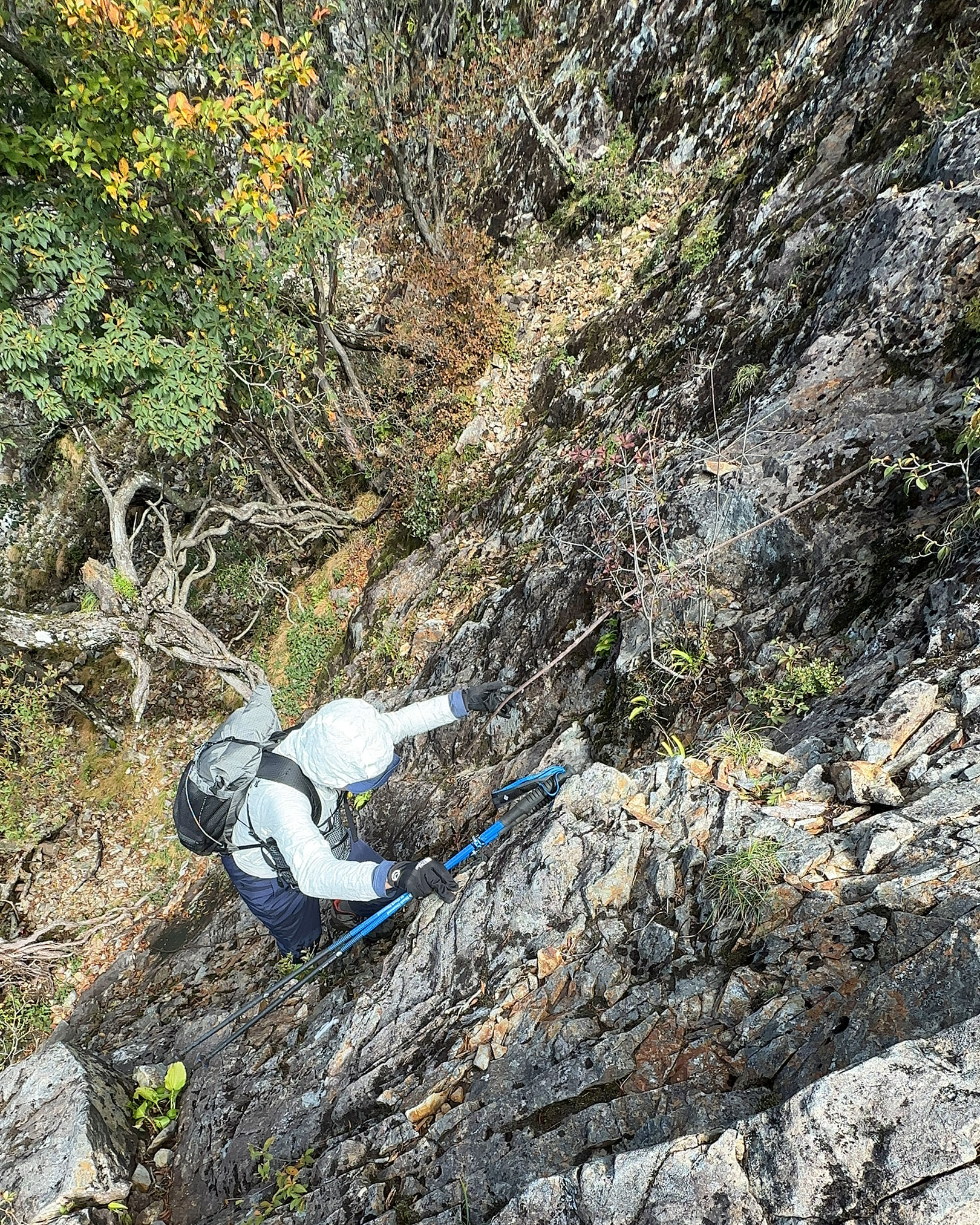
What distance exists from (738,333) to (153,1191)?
8446 mm

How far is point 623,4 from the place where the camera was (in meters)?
10.8

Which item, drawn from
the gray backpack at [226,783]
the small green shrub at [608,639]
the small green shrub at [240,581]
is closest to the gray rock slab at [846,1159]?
the gray backpack at [226,783]

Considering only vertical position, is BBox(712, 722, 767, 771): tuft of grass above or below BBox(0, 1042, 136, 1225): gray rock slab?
below

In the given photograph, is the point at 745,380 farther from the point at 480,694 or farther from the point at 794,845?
the point at 794,845

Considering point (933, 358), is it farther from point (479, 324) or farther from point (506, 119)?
point (506, 119)

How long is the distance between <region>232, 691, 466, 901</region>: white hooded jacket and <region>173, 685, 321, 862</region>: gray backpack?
7.7 inches

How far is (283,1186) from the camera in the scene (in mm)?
3625

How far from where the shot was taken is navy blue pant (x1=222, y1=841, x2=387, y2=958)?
5.07m

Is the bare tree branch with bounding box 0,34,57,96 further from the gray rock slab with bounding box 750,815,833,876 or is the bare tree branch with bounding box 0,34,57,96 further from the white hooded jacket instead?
the gray rock slab with bounding box 750,815,833,876

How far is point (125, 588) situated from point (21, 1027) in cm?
634

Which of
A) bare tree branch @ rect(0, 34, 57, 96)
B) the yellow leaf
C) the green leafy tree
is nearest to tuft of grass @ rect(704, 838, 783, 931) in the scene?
the yellow leaf

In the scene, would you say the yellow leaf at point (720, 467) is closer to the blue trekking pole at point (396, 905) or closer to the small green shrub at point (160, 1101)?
the blue trekking pole at point (396, 905)

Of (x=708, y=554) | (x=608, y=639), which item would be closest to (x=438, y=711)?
(x=608, y=639)

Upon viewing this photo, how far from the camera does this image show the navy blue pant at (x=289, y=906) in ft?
16.6
